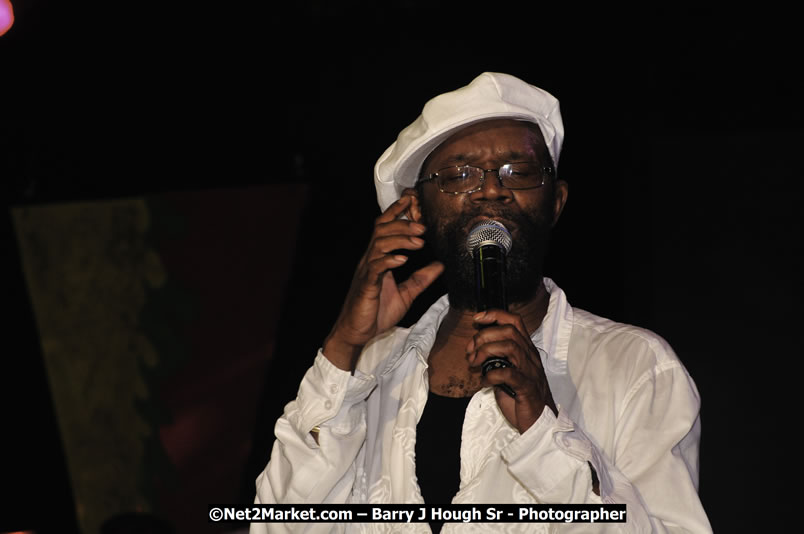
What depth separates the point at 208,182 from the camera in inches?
140

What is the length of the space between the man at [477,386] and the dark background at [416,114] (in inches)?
27.4

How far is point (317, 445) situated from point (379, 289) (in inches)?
15.3

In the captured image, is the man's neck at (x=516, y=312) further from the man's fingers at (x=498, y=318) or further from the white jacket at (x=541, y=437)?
the man's fingers at (x=498, y=318)

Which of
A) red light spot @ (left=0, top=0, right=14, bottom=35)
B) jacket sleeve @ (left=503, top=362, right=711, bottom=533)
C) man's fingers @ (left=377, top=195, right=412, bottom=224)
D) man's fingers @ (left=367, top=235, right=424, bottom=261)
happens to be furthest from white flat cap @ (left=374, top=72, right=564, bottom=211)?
red light spot @ (left=0, top=0, right=14, bottom=35)

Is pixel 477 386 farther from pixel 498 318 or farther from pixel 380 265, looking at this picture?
pixel 498 318

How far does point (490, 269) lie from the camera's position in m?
1.52

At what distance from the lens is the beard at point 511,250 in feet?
6.12

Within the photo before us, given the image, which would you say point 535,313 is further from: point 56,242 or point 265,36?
point 56,242

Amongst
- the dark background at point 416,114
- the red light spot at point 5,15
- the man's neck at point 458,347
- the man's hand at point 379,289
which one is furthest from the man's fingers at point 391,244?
the red light spot at point 5,15

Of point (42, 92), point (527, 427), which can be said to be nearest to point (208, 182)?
point (42, 92)

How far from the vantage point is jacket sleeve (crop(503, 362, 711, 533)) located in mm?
1491

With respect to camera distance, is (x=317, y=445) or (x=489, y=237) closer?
(x=489, y=237)

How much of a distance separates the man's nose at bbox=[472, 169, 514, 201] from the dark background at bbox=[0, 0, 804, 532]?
2.90 feet

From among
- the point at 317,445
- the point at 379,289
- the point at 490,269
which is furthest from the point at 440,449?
the point at 490,269
